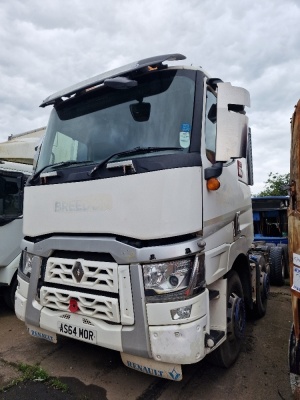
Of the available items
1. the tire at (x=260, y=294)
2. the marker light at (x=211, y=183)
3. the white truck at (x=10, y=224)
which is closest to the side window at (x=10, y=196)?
the white truck at (x=10, y=224)

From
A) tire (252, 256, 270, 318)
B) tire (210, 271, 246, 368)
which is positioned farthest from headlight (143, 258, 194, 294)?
tire (252, 256, 270, 318)

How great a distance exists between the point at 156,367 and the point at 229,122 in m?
2.05

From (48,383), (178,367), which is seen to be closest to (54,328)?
(48,383)

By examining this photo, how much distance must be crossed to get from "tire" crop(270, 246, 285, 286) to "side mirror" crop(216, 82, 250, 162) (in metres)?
5.05

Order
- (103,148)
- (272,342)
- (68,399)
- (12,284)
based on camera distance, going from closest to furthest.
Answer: (68,399) → (103,148) → (272,342) → (12,284)

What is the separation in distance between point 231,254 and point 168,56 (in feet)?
6.56

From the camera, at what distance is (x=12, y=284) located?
4707 millimetres

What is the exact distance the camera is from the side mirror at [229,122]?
2451mm

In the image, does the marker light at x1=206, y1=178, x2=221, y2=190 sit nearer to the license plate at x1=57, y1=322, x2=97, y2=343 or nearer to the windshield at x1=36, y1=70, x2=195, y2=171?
the windshield at x1=36, y1=70, x2=195, y2=171

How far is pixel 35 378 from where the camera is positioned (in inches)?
114

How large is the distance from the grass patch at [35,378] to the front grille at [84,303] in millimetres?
698

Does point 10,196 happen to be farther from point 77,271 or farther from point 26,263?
point 77,271

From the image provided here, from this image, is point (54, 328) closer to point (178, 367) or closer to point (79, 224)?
point (79, 224)

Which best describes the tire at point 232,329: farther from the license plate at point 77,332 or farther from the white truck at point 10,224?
the white truck at point 10,224
